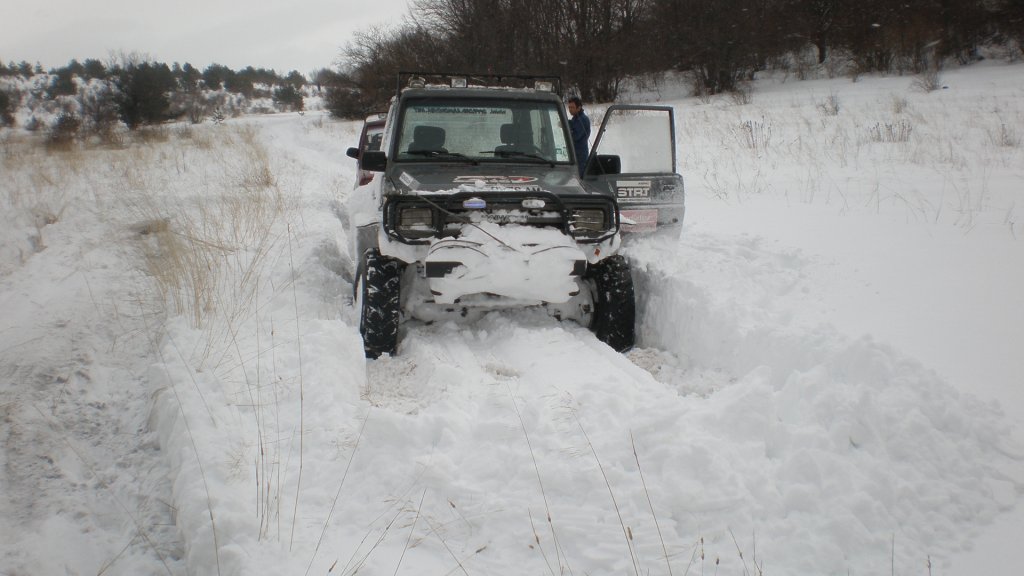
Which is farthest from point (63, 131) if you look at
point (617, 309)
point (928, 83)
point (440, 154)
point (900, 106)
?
point (928, 83)

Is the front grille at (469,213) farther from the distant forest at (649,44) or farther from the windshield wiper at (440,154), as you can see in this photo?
the distant forest at (649,44)

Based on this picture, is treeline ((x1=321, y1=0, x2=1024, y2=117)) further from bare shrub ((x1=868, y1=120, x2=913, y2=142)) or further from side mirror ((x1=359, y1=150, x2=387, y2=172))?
side mirror ((x1=359, y1=150, x2=387, y2=172))

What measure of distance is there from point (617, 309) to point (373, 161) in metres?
2.14

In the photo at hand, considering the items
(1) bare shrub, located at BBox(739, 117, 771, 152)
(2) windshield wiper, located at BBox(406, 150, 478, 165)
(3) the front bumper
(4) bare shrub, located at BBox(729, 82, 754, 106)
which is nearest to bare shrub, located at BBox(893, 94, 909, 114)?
(1) bare shrub, located at BBox(739, 117, 771, 152)

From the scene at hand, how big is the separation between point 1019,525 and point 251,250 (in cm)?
596

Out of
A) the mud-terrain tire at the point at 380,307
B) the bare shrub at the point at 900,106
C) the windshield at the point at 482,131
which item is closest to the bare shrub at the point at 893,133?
the bare shrub at the point at 900,106

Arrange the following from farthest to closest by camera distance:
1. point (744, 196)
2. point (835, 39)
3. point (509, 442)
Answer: point (835, 39) → point (744, 196) → point (509, 442)

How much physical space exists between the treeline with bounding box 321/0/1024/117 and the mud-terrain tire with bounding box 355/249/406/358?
22.7 metres

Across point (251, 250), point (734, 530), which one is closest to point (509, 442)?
point (734, 530)

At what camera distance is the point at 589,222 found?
4398 mm

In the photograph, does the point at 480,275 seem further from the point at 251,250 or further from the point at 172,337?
the point at 251,250

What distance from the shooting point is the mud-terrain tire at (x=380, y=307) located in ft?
13.7

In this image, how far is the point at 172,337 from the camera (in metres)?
3.91

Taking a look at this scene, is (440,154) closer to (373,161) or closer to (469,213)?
(373,161)
